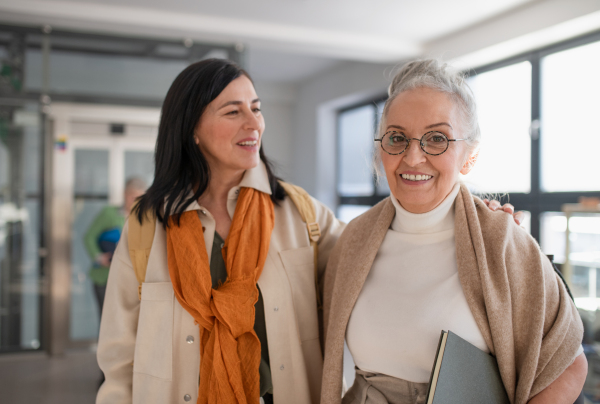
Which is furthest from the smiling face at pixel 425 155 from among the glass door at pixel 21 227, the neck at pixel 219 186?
the glass door at pixel 21 227

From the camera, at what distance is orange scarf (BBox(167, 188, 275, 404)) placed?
1.38m

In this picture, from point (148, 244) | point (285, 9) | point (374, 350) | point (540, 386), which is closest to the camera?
point (540, 386)

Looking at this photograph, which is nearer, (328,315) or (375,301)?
(375,301)

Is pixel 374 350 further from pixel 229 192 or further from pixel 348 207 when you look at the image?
pixel 348 207

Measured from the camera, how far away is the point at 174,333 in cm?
144

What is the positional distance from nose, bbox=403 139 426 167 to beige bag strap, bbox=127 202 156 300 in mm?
835

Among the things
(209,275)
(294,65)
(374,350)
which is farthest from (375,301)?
(294,65)

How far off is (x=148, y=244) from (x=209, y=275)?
23cm

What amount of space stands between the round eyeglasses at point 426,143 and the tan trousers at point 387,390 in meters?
0.57

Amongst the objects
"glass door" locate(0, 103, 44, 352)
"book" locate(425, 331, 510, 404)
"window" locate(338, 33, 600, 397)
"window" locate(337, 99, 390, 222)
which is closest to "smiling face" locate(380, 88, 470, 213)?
"book" locate(425, 331, 510, 404)

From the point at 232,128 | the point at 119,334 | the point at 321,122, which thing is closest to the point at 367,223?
the point at 232,128

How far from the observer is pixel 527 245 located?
116cm

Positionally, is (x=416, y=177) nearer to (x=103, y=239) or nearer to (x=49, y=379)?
(x=49, y=379)

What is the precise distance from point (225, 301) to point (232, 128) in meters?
0.54
